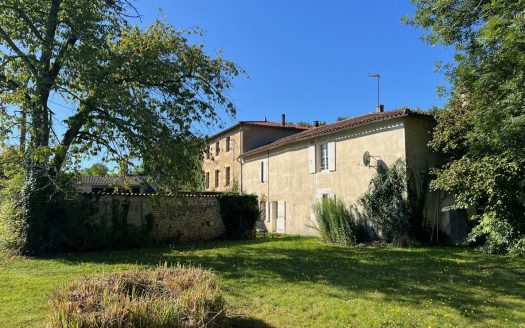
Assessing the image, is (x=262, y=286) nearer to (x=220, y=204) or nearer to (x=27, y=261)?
(x=27, y=261)

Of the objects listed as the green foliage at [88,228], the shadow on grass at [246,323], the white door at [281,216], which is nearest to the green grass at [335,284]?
the shadow on grass at [246,323]

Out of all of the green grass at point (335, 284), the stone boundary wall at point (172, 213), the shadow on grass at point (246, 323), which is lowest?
the shadow on grass at point (246, 323)

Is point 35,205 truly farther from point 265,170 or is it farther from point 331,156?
point 265,170

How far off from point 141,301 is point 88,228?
11203mm

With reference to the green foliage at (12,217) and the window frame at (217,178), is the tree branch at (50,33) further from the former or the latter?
the window frame at (217,178)

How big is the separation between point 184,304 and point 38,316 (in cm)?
284

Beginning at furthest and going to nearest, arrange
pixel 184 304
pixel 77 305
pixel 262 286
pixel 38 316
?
pixel 262 286, pixel 38 316, pixel 184 304, pixel 77 305

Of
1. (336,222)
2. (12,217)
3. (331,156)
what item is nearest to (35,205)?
(12,217)

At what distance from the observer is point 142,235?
15.6 meters

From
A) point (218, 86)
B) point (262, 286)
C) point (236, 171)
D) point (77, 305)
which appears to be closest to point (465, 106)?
point (218, 86)

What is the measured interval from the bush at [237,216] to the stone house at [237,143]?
8.38 meters

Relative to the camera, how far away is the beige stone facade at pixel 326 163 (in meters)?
15.3

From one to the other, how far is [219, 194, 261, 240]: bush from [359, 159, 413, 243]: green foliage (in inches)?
235

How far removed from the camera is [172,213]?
17.3 meters
